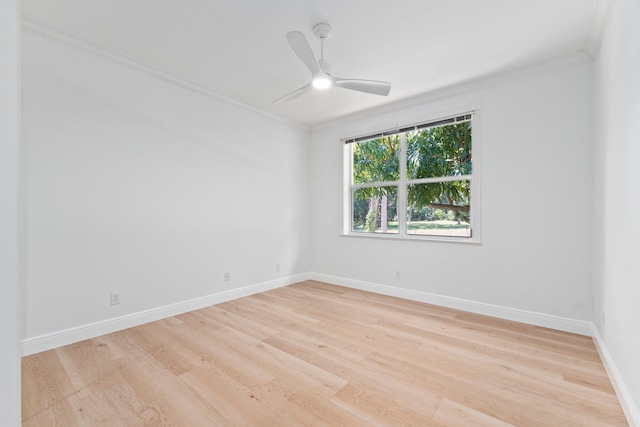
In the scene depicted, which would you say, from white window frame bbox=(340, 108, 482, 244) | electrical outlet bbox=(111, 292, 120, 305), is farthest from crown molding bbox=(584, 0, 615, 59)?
electrical outlet bbox=(111, 292, 120, 305)

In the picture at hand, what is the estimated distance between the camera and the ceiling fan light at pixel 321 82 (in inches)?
96.2

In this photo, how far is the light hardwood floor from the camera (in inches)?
66.2

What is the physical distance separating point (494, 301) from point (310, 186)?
10.1 ft

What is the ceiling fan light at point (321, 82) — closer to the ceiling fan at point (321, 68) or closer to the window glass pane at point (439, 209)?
the ceiling fan at point (321, 68)

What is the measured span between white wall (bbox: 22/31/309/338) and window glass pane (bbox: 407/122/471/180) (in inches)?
80.4

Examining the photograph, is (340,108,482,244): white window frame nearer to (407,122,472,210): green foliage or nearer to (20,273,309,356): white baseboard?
(407,122,472,210): green foliage

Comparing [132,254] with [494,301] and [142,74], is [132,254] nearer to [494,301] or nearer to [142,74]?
[142,74]

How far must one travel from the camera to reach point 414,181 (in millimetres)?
3887

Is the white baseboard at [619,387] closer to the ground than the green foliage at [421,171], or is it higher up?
closer to the ground

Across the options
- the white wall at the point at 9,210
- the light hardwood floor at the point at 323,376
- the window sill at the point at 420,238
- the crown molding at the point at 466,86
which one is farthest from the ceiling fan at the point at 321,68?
the light hardwood floor at the point at 323,376

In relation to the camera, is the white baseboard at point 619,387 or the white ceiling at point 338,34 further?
the white ceiling at point 338,34

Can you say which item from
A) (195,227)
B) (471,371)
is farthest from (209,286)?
(471,371)

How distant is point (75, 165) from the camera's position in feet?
8.40

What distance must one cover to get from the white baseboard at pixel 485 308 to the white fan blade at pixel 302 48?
2865mm
